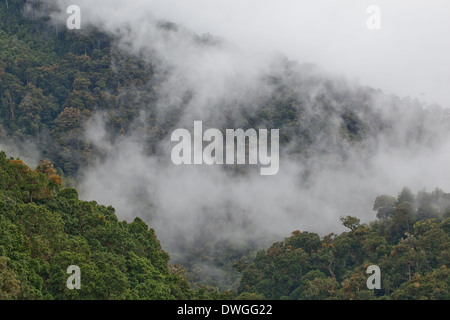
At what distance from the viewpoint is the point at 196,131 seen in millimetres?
94438

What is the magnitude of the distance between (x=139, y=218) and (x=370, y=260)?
53.6ft

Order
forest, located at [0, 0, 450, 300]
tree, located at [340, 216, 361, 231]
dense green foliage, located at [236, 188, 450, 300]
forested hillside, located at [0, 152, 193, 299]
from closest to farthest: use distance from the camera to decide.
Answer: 1. forested hillside, located at [0, 152, 193, 299]
2. forest, located at [0, 0, 450, 300]
3. dense green foliage, located at [236, 188, 450, 300]
4. tree, located at [340, 216, 361, 231]

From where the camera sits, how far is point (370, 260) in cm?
4581

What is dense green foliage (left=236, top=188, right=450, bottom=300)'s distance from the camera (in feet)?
132

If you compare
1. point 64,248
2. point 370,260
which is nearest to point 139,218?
point 64,248

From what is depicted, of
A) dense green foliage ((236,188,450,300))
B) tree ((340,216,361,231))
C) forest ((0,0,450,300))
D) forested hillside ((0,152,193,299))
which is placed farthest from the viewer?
tree ((340,216,361,231))

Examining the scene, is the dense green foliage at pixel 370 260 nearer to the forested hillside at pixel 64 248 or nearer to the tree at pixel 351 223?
the tree at pixel 351 223

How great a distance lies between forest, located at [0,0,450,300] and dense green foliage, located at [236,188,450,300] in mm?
91

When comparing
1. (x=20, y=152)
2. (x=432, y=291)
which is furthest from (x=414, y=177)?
(x=432, y=291)

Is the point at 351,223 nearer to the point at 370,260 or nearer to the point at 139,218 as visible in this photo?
the point at 370,260

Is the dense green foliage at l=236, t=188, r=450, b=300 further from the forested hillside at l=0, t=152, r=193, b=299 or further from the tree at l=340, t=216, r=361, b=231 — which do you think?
the forested hillside at l=0, t=152, r=193, b=299

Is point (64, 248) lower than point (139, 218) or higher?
lower

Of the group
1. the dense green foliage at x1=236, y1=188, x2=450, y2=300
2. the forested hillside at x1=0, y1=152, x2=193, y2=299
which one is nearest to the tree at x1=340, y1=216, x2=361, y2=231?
the dense green foliage at x1=236, y1=188, x2=450, y2=300

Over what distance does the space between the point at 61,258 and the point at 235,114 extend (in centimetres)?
6897
